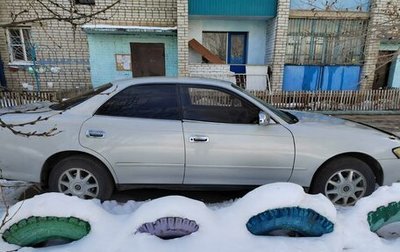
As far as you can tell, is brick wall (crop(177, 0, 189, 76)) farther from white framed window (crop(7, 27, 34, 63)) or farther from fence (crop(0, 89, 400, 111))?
white framed window (crop(7, 27, 34, 63))

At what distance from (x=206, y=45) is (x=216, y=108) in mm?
8054

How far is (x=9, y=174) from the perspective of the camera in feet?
10.3

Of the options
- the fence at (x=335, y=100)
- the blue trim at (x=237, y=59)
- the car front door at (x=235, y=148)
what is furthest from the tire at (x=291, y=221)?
the blue trim at (x=237, y=59)

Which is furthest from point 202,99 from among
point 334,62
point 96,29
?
point 334,62

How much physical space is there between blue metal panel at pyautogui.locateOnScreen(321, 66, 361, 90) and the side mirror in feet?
27.2

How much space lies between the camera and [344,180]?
3234mm

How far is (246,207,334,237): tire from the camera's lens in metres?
2.41

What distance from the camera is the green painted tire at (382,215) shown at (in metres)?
2.51

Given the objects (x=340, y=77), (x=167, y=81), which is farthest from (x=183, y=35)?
(x=167, y=81)

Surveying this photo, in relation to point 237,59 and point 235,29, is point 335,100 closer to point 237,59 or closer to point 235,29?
point 237,59

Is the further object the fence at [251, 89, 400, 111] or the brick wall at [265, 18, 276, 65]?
the brick wall at [265, 18, 276, 65]

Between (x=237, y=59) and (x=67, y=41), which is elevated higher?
(x=67, y=41)

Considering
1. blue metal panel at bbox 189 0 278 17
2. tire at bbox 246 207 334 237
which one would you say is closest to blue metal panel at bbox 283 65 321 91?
blue metal panel at bbox 189 0 278 17

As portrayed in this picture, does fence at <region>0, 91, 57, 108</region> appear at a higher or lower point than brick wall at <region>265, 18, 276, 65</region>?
lower
